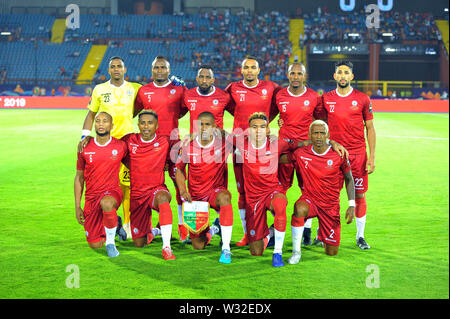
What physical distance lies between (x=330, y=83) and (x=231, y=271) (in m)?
33.7

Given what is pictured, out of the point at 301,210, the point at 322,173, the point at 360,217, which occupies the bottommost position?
Result: the point at 360,217

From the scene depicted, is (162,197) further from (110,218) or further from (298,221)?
(298,221)

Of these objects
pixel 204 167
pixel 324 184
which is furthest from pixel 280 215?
pixel 204 167

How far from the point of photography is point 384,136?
19609 mm

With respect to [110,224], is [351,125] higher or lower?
higher

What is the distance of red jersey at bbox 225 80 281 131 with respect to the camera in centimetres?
701

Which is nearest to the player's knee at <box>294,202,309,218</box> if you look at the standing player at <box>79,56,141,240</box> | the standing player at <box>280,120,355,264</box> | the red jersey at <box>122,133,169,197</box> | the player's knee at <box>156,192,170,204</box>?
the standing player at <box>280,120,355,264</box>

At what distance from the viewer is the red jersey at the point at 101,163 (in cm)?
652

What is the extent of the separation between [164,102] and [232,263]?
238cm

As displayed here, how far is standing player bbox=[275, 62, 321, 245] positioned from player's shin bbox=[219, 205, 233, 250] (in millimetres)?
954

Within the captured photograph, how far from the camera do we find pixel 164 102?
722 cm

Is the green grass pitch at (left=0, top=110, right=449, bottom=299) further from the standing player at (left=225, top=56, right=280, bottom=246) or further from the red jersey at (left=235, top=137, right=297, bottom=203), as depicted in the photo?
the standing player at (left=225, top=56, right=280, bottom=246)

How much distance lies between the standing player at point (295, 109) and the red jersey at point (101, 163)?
1932 millimetres
